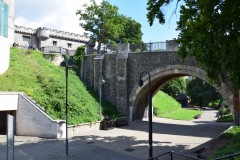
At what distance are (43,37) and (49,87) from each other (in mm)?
20507

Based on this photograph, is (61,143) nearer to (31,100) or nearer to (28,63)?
(31,100)

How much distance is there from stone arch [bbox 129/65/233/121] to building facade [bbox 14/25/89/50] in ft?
62.5

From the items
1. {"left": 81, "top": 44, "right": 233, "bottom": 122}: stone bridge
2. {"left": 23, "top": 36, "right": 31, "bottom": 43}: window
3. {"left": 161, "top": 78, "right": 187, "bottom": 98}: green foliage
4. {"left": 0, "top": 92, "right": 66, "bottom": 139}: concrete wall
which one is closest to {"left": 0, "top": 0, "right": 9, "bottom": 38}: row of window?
{"left": 0, "top": 92, "right": 66, "bottom": 139}: concrete wall

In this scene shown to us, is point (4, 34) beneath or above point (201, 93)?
above

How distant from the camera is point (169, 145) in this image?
18.7m

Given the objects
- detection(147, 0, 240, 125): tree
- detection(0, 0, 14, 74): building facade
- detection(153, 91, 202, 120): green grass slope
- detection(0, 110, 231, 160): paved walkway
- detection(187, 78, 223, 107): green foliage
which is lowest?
detection(0, 110, 231, 160): paved walkway

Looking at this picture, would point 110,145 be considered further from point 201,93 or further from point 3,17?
point 201,93

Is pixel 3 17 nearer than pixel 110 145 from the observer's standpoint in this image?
No

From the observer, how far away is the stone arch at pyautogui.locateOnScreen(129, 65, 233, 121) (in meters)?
23.8

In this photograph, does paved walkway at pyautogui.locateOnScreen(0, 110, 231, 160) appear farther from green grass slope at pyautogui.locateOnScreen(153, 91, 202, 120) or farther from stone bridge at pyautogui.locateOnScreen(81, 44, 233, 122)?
green grass slope at pyautogui.locateOnScreen(153, 91, 202, 120)

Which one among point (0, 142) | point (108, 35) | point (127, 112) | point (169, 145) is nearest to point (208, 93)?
point (108, 35)

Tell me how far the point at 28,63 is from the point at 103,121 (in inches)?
400

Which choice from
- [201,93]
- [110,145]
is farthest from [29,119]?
[201,93]

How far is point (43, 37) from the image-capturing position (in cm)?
4328
